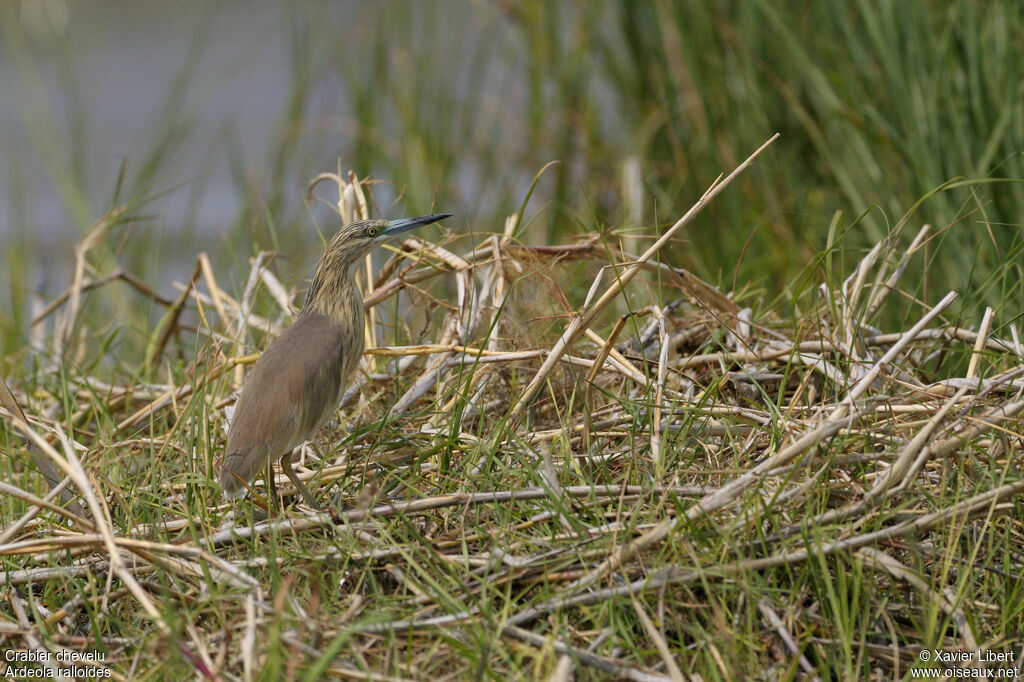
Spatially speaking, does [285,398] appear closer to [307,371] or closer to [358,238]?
[307,371]

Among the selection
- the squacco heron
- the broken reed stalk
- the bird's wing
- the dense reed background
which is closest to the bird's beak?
the squacco heron

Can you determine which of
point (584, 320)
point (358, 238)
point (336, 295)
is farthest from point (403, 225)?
point (584, 320)

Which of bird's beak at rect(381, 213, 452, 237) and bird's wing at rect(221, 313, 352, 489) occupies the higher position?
bird's beak at rect(381, 213, 452, 237)

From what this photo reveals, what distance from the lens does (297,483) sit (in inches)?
95.0

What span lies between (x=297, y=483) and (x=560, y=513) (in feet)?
2.17

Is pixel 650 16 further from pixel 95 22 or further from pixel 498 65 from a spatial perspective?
pixel 95 22

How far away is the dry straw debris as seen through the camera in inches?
73.9

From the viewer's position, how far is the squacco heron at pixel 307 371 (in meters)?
2.38

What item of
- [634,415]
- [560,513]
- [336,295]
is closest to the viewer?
[560,513]

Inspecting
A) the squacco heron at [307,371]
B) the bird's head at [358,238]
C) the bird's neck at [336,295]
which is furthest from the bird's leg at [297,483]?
the bird's head at [358,238]

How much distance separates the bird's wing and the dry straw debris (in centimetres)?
11

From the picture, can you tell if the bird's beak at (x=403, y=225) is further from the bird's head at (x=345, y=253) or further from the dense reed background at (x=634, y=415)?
the dense reed background at (x=634, y=415)

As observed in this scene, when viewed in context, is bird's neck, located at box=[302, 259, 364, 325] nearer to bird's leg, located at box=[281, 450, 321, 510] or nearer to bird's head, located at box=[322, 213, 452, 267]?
bird's head, located at box=[322, 213, 452, 267]

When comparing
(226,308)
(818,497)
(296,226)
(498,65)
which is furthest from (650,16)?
(818,497)
